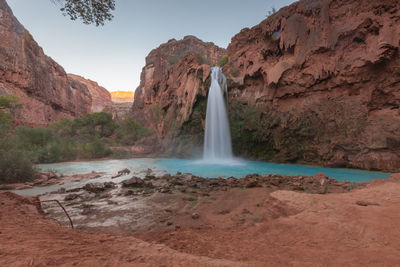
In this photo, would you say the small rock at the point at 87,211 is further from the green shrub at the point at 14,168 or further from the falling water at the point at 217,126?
the falling water at the point at 217,126

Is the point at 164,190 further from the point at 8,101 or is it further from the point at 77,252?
the point at 8,101

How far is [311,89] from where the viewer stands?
14.1 metres

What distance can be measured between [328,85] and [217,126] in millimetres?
10085

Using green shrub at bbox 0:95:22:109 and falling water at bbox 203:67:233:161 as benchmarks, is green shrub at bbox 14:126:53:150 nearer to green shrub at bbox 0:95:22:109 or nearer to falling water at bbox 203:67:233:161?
green shrub at bbox 0:95:22:109

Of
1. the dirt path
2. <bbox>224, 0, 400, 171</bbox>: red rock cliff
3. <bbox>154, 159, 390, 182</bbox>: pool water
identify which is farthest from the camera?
<bbox>224, 0, 400, 171</bbox>: red rock cliff

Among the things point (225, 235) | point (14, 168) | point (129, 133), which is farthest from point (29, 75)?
point (225, 235)

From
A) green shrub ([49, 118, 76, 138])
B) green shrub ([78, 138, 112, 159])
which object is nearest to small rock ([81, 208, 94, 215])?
green shrub ([78, 138, 112, 159])

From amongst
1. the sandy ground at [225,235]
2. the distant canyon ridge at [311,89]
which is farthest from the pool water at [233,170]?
the sandy ground at [225,235]

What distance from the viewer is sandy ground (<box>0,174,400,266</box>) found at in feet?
4.70

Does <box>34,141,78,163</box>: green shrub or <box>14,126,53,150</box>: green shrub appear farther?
<box>14,126,53,150</box>: green shrub

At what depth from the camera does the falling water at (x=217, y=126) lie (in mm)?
18594

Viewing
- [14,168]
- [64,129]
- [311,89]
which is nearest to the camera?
[14,168]

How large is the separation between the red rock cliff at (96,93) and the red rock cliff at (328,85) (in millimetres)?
90866

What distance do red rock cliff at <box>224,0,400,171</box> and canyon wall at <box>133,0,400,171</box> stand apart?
50 millimetres
